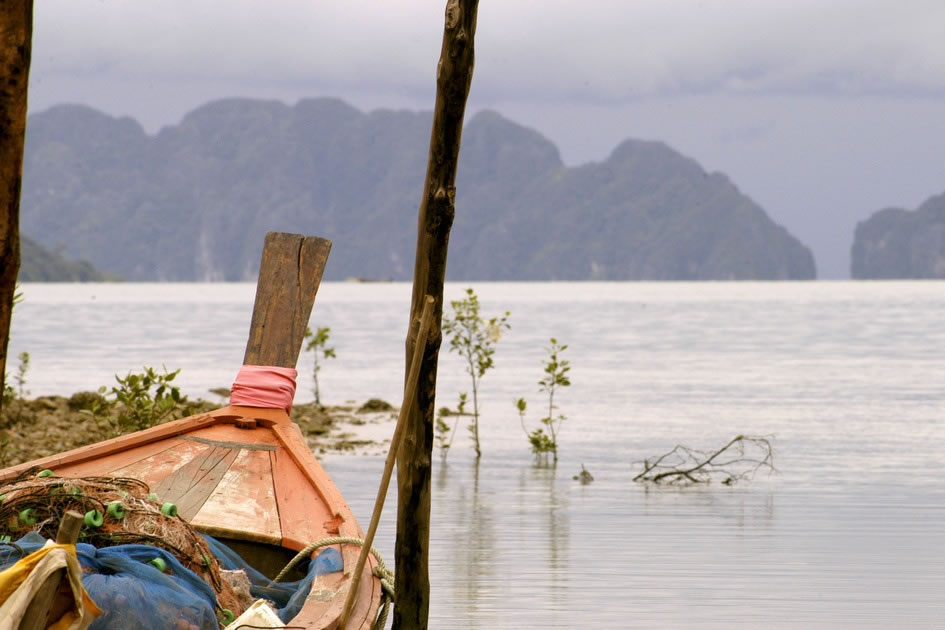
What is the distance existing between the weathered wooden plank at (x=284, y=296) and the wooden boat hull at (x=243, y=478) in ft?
1.72

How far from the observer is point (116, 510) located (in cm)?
518

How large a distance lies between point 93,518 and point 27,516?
0.91 feet

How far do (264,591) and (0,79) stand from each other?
2.58 meters

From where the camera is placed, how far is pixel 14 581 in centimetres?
388

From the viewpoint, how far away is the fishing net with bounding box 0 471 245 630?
455 cm

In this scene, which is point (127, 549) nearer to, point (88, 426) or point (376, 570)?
point (376, 570)

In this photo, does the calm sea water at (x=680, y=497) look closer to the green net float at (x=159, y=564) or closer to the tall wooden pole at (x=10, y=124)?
the green net float at (x=159, y=564)

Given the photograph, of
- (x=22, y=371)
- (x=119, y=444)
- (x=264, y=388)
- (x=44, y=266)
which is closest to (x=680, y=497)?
(x=264, y=388)

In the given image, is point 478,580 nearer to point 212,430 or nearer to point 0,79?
point 212,430

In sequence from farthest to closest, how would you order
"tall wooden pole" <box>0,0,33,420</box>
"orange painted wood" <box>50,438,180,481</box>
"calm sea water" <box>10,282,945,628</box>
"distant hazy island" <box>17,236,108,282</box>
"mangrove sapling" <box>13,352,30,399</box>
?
"distant hazy island" <box>17,236,108,282</box>, "mangrove sapling" <box>13,352,30,399</box>, "calm sea water" <box>10,282,945,628</box>, "orange painted wood" <box>50,438,180,481</box>, "tall wooden pole" <box>0,0,33,420</box>

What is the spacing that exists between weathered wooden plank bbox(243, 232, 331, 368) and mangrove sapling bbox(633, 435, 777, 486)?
482cm

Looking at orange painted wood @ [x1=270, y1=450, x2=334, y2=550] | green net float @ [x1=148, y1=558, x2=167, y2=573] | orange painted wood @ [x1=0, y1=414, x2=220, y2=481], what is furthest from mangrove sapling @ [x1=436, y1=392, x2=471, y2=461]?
green net float @ [x1=148, y1=558, x2=167, y2=573]

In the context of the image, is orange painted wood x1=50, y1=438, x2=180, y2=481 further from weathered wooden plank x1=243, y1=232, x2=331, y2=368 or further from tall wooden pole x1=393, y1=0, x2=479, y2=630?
tall wooden pole x1=393, y1=0, x2=479, y2=630

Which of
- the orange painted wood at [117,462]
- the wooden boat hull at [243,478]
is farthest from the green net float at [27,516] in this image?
the orange painted wood at [117,462]
